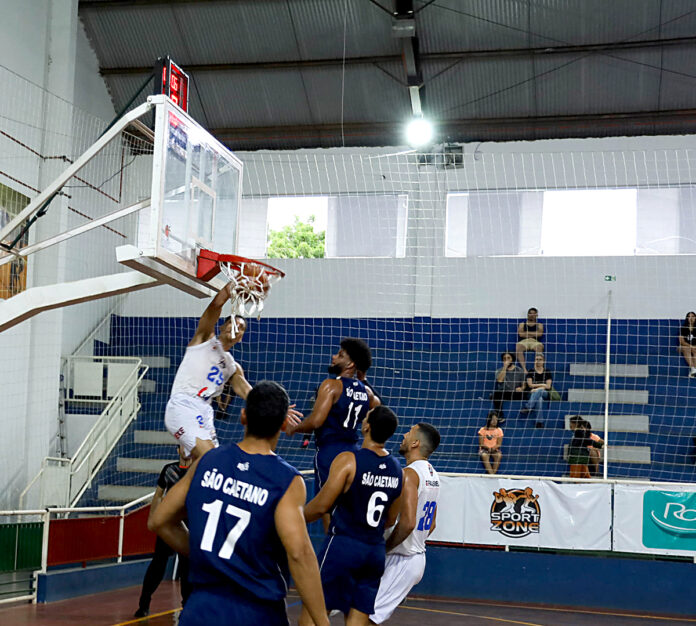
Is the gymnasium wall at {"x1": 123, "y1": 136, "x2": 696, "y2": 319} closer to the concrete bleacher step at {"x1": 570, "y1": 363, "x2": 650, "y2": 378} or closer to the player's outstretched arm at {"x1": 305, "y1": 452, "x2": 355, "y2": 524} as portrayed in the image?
the concrete bleacher step at {"x1": 570, "y1": 363, "x2": 650, "y2": 378}

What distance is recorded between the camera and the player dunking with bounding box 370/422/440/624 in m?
5.88

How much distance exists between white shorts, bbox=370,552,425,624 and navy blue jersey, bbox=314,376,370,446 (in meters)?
1.06

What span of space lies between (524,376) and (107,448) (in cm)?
703

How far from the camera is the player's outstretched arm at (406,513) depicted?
5.86m

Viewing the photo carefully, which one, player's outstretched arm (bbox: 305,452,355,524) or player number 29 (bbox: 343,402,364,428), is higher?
player number 29 (bbox: 343,402,364,428)

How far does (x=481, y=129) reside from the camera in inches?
625

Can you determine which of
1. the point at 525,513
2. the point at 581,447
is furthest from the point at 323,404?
the point at 581,447

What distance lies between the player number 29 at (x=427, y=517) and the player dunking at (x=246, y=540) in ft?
10.1

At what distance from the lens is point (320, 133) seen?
16.5m

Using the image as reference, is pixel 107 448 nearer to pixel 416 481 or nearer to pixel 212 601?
pixel 416 481

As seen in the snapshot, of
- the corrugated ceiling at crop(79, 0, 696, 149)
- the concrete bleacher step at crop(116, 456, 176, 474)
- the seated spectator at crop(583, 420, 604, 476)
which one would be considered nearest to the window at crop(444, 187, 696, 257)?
the corrugated ceiling at crop(79, 0, 696, 149)

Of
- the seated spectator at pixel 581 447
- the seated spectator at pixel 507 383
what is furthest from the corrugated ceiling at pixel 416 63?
the seated spectator at pixel 581 447

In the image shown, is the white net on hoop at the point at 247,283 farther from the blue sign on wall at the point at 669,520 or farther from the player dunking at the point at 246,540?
the blue sign on wall at the point at 669,520

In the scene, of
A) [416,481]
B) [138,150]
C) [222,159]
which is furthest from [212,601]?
[138,150]
